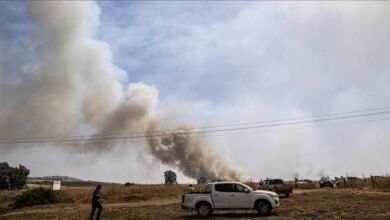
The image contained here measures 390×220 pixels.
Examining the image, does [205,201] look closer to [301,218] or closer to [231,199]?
[231,199]

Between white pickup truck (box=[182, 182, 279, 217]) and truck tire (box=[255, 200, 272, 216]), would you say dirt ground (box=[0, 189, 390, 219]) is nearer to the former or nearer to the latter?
truck tire (box=[255, 200, 272, 216])

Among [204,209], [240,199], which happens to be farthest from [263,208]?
[204,209]

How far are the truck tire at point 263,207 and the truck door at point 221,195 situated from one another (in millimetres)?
1646

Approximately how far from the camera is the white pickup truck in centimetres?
2114

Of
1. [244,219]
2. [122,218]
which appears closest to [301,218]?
[244,219]

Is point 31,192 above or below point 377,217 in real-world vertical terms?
above

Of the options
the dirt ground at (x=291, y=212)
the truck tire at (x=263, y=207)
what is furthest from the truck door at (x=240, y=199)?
the dirt ground at (x=291, y=212)

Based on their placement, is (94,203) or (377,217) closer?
(377,217)

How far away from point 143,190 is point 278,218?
38.2m

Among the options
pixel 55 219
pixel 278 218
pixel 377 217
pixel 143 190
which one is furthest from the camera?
pixel 143 190

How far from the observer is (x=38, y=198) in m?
44.4

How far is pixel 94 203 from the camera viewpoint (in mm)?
20875

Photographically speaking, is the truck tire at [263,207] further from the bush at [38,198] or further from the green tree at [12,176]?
the green tree at [12,176]

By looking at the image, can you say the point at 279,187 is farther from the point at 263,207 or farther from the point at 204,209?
the point at 204,209
